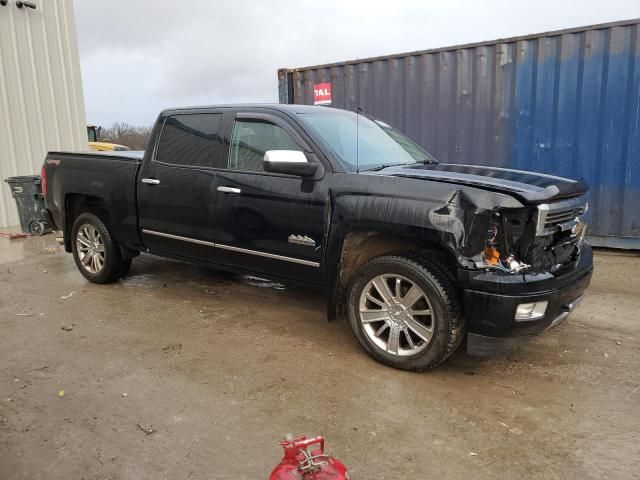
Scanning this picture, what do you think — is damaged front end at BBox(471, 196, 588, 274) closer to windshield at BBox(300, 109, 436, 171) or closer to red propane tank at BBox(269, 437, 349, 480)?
windshield at BBox(300, 109, 436, 171)

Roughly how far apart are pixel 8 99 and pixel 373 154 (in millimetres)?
8722

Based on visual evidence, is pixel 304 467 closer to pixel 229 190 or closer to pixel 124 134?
pixel 229 190

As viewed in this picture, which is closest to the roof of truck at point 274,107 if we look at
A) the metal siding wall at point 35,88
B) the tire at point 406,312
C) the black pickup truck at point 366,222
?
the black pickup truck at point 366,222

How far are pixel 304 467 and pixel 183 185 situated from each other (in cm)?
339

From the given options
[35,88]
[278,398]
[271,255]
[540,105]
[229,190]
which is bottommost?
[278,398]

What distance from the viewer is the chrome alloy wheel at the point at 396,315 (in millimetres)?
3383

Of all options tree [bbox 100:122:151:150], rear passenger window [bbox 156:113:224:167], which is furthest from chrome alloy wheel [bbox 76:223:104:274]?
tree [bbox 100:122:151:150]

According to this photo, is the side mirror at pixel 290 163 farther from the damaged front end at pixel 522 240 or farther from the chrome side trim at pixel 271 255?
the damaged front end at pixel 522 240

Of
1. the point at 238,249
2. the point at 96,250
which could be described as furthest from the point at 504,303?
the point at 96,250

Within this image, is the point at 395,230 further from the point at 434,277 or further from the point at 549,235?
the point at 549,235

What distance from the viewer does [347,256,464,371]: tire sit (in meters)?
3.25

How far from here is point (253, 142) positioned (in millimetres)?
4262

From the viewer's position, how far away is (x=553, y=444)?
270cm

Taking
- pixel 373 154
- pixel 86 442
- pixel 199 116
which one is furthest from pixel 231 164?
pixel 86 442
